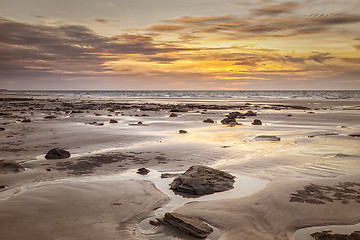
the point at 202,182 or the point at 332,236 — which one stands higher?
the point at 202,182

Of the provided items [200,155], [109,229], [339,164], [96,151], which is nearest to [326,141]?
[339,164]

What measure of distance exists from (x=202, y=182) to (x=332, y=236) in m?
2.95

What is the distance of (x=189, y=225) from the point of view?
476 centimetres

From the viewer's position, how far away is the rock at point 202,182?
671cm

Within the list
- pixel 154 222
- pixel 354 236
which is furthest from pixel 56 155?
pixel 354 236

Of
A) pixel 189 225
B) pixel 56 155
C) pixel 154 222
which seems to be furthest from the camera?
pixel 56 155

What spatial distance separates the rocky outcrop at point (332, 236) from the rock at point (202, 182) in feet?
8.07

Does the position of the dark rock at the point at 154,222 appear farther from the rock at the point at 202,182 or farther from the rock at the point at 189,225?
the rock at the point at 202,182

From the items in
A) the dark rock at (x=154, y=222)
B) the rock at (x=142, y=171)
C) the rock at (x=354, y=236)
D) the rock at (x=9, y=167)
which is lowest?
the dark rock at (x=154, y=222)

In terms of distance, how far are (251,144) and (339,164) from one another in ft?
13.1

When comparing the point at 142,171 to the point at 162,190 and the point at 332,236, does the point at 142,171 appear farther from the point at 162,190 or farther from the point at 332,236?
the point at 332,236

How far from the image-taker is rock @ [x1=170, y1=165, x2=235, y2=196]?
22.0 ft

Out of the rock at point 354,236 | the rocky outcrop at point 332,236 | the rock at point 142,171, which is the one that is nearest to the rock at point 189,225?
the rocky outcrop at point 332,236

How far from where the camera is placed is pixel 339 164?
29.8 feet
